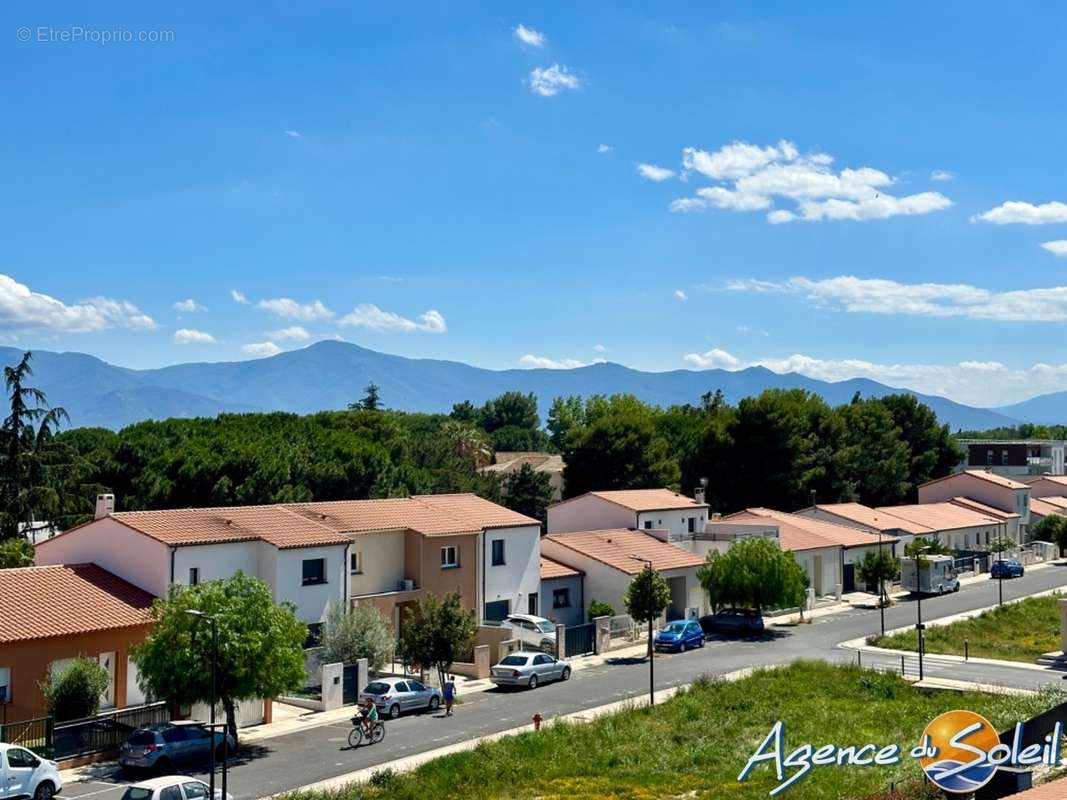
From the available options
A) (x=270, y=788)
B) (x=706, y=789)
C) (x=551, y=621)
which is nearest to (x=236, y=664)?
(x=270, y=788)

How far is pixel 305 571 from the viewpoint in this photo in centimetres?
4353

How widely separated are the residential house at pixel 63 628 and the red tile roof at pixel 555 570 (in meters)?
22.2

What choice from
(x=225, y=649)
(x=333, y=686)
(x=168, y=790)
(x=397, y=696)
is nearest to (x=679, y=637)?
(x=397, y=696)

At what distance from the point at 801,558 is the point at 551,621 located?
2031 cm

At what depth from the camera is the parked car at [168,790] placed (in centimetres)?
2478

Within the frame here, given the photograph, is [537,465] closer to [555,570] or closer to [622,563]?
[622,563]

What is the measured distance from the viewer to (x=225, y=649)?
107 feet

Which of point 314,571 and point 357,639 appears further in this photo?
point 314,571

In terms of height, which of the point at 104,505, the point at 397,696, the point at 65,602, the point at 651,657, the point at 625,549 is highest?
the point at 104,505

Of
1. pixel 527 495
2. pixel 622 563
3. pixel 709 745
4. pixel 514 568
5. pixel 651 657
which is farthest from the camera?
pixel 527 495

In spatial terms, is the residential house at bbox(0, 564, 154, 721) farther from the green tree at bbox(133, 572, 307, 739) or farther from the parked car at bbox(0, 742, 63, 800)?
the parked car at bbox(0, 742, 63, 800)

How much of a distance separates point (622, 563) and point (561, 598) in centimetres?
366

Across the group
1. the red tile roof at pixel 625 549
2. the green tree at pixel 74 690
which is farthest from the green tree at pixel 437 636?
the red tile roof at pixel 625 549

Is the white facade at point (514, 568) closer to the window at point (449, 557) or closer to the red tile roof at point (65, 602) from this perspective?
the window at point (449, 557)
